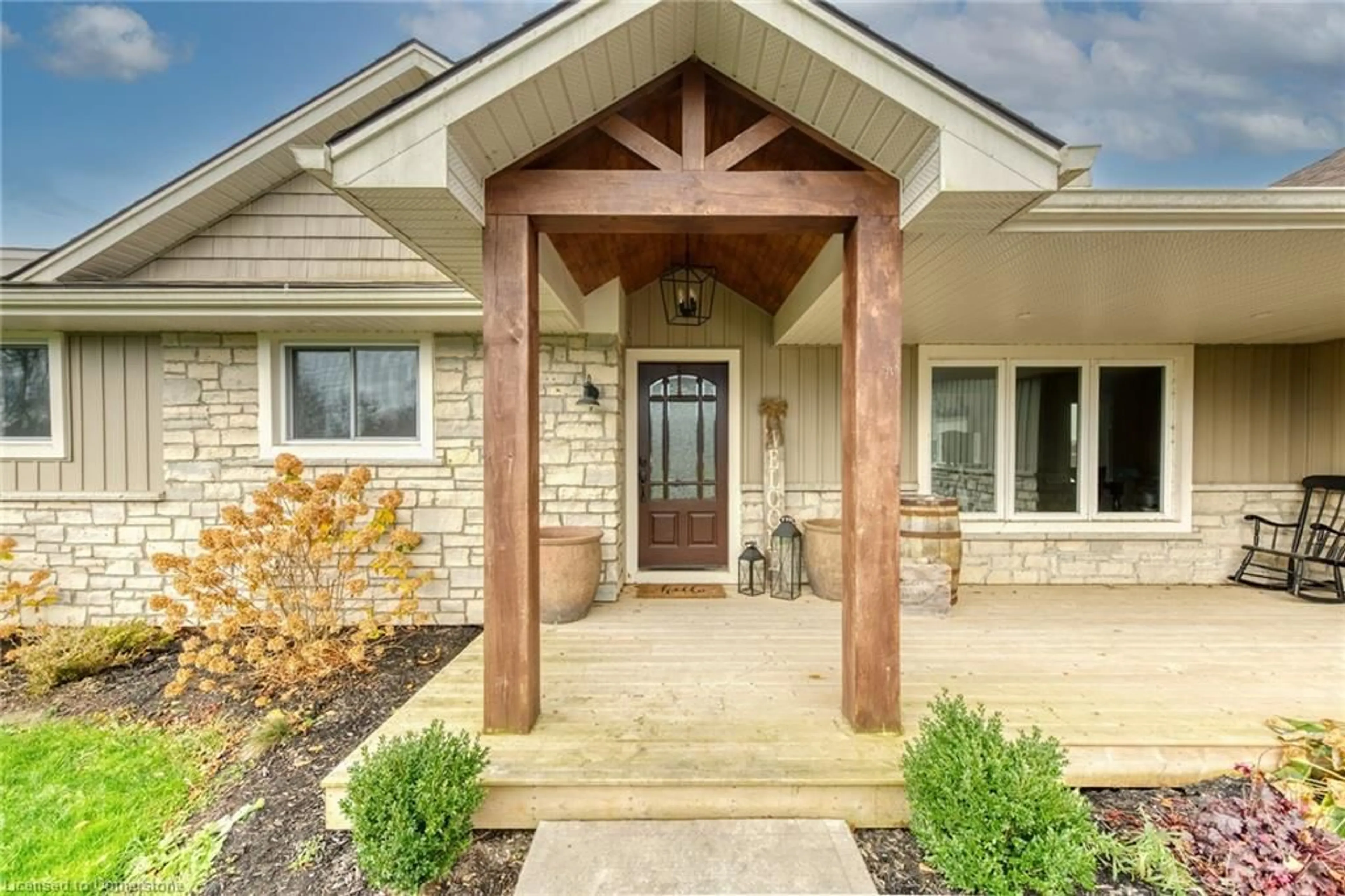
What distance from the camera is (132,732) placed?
3102 mm

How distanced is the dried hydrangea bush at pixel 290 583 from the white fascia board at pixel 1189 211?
14.0 ft

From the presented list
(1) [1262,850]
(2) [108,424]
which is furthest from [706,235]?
(2) [108,424]

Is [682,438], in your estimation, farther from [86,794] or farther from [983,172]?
[86,794]

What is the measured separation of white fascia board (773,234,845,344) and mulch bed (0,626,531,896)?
10.0 ft

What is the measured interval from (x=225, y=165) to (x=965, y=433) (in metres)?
6.51

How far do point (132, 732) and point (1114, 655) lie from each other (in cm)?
565

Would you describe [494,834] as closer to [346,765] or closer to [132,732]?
[346,765]

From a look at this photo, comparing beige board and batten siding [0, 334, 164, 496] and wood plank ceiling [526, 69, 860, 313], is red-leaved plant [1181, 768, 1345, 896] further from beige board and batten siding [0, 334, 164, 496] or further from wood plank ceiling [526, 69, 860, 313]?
beige board and batten siding [0, 334, 164, 496]

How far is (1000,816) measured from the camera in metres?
1.83

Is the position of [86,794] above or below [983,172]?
below

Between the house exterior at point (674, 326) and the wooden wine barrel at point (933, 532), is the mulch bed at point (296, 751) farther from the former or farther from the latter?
the wooden wine barrel at point (933, 532)

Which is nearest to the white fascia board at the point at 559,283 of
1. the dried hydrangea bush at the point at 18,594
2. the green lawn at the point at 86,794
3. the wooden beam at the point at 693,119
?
the wooden beam at the point at 693,119

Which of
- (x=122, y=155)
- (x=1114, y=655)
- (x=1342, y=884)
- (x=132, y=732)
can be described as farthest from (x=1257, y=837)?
(x=122, y=155)

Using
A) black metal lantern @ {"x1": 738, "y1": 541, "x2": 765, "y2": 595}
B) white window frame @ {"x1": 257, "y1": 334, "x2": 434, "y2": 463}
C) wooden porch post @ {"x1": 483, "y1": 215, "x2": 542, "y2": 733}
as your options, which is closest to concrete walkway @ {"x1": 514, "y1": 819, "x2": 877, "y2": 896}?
wooden porch post @ {"x1": 483, "y1": 215, "x2": 542, "y2": 733}
